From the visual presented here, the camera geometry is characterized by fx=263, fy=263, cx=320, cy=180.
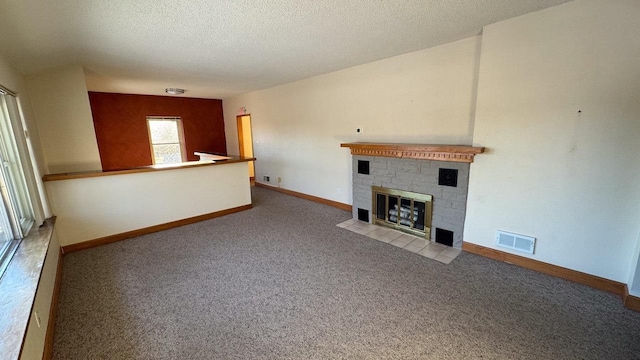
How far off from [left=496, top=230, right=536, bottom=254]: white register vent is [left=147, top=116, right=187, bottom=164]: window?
22.3ft

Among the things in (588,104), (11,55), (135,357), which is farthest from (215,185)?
(588,104)

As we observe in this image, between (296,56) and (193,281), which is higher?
(296,56)

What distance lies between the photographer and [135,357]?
1.70 meters

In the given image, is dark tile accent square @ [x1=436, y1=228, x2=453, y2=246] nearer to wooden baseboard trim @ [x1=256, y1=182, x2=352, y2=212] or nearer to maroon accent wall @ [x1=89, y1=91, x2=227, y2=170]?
wooden baseboard trim @ [x1=256, y1=182, x2=352, y2=212]

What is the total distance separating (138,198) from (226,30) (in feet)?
8.85

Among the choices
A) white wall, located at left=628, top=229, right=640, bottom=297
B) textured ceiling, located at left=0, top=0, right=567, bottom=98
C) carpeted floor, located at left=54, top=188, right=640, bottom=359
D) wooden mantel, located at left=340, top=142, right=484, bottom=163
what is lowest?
carpeted floor, located at left=54, top=188, right=640, bottom=359

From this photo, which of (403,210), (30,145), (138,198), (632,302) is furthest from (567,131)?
(30,145)

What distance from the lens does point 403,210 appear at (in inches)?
145

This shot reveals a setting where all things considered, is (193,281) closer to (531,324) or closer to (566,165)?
(531,324)

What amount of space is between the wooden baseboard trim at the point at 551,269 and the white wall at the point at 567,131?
0.06 metres

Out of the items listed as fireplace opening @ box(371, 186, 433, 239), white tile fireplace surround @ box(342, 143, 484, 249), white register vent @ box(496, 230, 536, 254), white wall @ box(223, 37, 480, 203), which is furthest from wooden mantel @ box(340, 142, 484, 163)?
white register vent @ box(496, 230, 536, 254)

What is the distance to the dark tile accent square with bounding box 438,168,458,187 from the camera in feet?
10.0

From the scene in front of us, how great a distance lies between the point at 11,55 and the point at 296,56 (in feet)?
9.20

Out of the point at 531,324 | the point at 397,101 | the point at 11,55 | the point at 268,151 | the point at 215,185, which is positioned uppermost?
the point at 11,55
